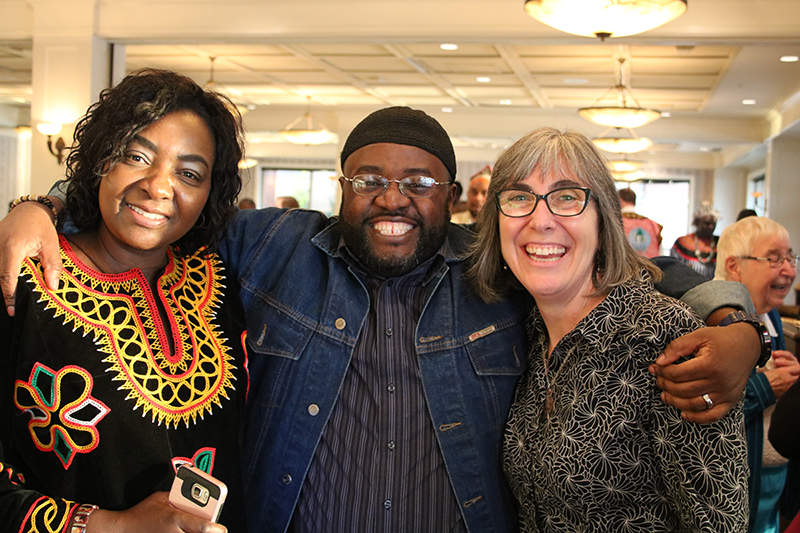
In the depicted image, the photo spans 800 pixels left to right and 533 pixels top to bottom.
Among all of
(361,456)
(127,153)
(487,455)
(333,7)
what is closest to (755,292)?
(487,455)

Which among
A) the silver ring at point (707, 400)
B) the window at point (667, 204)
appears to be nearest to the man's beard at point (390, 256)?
the silver ring at point (707, 400)

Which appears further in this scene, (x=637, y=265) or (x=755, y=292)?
(x=755, y=292)

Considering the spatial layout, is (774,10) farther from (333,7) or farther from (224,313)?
(224,313)

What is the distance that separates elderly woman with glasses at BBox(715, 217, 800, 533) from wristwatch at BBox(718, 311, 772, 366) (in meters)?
0.68

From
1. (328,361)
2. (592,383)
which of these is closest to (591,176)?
→ (592,383)

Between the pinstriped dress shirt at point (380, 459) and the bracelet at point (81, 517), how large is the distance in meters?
0.61

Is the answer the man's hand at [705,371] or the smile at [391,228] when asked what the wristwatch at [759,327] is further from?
the smile at [391,228]

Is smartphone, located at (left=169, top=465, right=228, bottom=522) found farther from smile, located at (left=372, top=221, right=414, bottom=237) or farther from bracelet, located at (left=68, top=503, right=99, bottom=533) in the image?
smile, located at (left=372, top=221, right=414, bottom=237)

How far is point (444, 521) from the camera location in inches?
67.5

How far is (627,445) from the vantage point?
1464mm

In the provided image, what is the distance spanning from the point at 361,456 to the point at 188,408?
0.47m

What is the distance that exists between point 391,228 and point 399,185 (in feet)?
0.39

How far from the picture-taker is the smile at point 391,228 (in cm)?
189

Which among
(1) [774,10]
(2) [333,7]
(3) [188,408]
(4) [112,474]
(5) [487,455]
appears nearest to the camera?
(4) [112,474]
